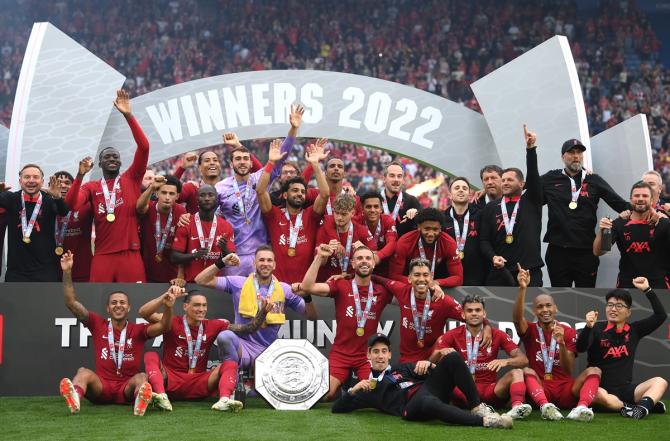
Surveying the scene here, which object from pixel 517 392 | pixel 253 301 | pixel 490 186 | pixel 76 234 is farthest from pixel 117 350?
pixel 490 186

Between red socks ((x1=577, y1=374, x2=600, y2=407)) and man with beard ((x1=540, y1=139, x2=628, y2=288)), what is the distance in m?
1.87

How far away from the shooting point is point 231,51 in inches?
1177

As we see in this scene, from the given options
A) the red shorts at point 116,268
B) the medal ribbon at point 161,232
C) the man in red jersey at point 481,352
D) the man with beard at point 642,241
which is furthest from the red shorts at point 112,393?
the man with beard at point 642,241

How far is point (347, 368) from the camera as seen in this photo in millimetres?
8531

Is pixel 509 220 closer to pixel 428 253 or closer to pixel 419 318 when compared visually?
pixel 428 253

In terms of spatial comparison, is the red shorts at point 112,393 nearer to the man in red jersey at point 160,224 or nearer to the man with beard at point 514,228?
the man in red jersey at point 160,224

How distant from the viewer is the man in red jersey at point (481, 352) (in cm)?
798

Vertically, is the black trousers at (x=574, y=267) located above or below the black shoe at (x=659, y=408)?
above

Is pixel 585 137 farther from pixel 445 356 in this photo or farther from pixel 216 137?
pixel 445 356

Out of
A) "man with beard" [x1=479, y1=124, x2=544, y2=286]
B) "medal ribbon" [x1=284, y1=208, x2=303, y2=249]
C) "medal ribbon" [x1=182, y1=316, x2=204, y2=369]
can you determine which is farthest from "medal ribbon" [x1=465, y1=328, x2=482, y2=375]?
"medal ribbon" [x1=182, y1=316, x2=204, y2=369]

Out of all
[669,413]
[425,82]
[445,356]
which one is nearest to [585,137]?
[669,413]

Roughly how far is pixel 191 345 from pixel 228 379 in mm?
601

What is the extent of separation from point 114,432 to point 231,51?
79.1 ft

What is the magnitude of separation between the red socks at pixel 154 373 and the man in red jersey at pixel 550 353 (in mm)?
2838
